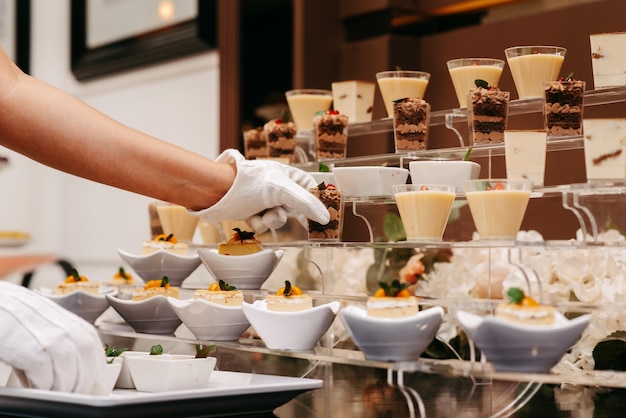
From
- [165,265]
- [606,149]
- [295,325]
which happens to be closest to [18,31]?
[165,265]

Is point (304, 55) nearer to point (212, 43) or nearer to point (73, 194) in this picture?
point (212, 43)

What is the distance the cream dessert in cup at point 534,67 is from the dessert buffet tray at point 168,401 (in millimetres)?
707

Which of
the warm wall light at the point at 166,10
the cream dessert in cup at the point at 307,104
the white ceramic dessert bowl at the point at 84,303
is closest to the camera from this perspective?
the white ceramic dessert bowl at the point at 84,303

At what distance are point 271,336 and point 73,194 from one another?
3984 mm

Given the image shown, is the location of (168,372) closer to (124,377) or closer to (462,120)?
(124,377)

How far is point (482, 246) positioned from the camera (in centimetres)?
149

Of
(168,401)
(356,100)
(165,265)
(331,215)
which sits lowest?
(168,401)

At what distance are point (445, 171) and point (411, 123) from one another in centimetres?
16

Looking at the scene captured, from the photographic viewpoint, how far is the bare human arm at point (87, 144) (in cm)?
186

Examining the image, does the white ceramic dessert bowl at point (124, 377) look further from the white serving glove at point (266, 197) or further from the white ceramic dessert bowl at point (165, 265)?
the white ceramic dessert bowl at point (165, 265)

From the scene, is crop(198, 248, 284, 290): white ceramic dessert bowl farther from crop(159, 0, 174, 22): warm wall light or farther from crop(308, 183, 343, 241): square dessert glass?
crop(159, 0, 174, 22): warm wall light

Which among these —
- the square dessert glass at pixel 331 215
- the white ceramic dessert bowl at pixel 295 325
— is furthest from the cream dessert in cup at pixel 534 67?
the white ceramic dessert bowl at pixel 295 325

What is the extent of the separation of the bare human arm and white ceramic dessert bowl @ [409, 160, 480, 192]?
41cm

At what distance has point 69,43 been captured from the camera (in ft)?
16.7
